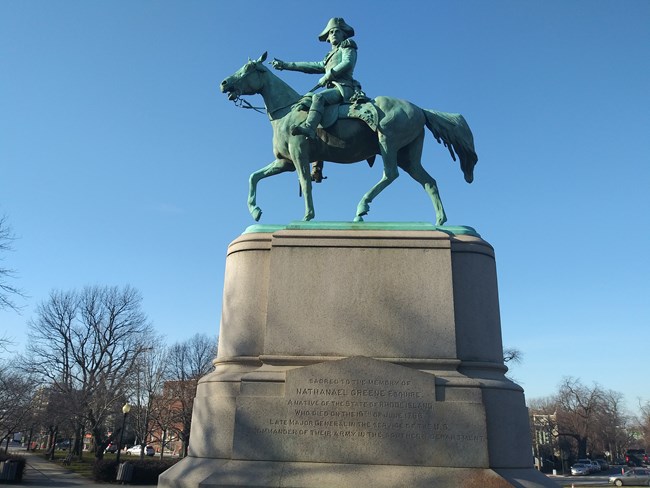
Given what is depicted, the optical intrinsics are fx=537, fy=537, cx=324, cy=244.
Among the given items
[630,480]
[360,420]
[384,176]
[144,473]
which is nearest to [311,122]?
[384,176]

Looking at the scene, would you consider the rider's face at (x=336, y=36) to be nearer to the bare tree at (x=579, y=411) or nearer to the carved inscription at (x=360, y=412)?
the carved inscription at (x=360, y=412)

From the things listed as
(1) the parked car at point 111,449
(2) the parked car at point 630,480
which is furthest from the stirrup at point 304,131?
(1) the parked car at point 111,449

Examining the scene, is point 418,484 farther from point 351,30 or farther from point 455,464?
point 351,30

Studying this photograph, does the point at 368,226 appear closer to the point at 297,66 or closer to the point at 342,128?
the point at 342,128

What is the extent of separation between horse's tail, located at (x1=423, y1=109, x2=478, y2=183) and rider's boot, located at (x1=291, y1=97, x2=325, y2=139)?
237 centimetres

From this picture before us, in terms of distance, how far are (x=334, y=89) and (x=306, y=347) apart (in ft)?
17.2

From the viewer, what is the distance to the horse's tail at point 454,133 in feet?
35.9

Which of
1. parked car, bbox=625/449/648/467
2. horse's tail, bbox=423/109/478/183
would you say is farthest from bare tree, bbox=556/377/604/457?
horse's tail, bbox=423/109/478/183

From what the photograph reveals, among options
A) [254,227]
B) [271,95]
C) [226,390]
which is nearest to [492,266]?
[254,227]

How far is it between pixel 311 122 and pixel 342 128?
0.84 meters

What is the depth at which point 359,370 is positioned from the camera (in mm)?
7770

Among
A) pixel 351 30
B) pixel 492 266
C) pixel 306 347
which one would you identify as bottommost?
pixel 306 347

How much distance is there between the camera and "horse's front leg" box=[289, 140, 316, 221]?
10250mm

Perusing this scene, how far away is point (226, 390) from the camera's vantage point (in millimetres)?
8180
